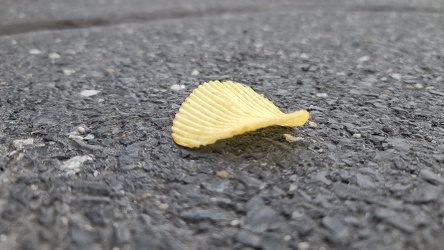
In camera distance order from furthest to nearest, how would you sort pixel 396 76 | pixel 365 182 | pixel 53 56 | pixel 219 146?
pixel 53 56
pixel 396 76
pixel 219 146
pixel 365 182

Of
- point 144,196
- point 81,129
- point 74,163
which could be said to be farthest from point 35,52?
point 144,196

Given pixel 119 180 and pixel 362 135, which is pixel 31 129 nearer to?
pixel 119 180

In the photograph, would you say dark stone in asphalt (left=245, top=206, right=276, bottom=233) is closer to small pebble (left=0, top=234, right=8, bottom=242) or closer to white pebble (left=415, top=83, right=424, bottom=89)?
small pebble (left=0, top=234, right=8, bottom=242)

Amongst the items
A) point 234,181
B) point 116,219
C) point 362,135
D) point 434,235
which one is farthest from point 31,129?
point 434,235

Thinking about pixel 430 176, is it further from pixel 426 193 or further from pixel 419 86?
pixel 419 86

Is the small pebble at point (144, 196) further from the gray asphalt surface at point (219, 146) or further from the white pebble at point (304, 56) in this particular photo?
the white pebble at point (304, 56)

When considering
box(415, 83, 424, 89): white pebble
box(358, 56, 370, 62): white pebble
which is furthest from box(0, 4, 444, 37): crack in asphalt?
box(415, 83, 424, 89): white pebble
